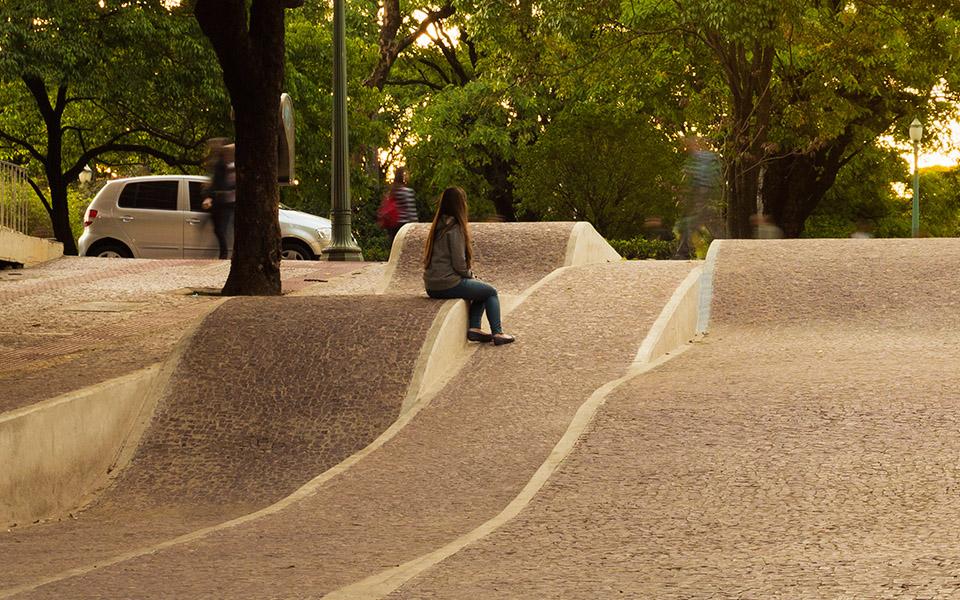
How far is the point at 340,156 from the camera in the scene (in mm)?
19812

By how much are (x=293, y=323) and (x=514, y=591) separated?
255 inches

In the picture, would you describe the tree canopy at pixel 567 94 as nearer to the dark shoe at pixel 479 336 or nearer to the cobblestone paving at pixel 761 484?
the dark shoe at pixel 479 336

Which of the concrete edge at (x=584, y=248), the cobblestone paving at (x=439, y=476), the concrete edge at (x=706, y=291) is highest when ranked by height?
the concrete edge at (x=584, y=248)

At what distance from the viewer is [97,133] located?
3422 centimetres

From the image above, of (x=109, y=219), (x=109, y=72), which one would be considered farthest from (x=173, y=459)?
(x=109, y=72)

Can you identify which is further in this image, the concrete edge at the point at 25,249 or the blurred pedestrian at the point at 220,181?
the concrete edge at the point at 25,249

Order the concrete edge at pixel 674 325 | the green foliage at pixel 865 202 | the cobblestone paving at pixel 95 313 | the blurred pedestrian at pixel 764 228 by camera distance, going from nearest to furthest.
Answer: the cobblestone paving at pixel 95 313 < the concrete edge at pixel 674 325 < the blurred pedestrian at pixel 764 228 < the green foliage at pixel 865 202

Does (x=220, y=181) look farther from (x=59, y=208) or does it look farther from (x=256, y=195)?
(x=59, y=208)

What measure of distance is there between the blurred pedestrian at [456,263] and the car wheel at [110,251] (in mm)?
11490

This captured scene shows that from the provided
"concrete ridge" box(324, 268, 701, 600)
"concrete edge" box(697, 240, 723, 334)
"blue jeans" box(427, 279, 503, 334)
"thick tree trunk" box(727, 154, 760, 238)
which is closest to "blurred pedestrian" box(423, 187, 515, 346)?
"blue jeans" box(427, 279, 503, 334)

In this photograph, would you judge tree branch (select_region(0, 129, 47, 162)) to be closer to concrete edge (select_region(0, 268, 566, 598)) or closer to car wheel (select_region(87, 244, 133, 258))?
car wheel (select_region(87, 244, 133, 258))

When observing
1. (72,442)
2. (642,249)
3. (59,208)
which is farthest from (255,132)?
(59,208)

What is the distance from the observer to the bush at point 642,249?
3144cm

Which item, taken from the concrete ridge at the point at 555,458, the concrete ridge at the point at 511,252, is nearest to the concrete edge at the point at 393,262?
the concrete ridge at the point at 511,252
